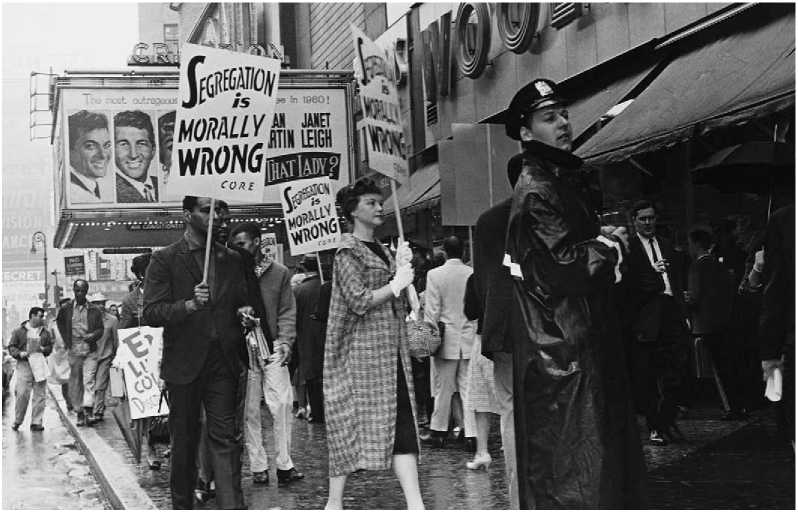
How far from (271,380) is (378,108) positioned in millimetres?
2255

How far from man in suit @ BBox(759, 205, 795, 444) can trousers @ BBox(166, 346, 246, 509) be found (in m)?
3.16

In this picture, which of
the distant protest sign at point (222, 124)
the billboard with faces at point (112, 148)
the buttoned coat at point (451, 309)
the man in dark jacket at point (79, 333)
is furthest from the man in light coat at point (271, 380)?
the billboard with faces at point (112, 148)

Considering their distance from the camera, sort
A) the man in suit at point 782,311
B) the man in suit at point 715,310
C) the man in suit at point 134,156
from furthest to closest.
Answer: the man in suit at point 134,156 < the man in suit at point 715,310 < the man in suit at point 782,311

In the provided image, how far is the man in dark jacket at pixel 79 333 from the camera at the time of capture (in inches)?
695

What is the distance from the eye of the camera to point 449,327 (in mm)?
11414

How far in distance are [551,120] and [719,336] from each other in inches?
276

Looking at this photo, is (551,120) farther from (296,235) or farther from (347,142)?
(347,142)

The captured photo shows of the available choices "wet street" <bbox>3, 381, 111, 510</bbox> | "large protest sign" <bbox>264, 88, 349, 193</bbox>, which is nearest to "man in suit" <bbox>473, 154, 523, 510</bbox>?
"wet street" <bbox>3, 381, 111, 510</bbox>

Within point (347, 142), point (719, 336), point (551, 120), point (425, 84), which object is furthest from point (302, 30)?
point (551, 120)

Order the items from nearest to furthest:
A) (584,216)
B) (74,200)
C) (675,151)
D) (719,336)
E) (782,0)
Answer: (584,216)
(782,0)
(719,336)
(675,151)
(74,200)

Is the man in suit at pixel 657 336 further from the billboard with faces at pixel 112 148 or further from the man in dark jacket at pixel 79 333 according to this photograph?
the billboard with faces at pixel 112 148

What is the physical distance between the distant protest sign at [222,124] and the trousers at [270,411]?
1.87 m

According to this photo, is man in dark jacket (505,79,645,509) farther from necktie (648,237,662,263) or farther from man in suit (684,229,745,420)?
man in suit (684,229,745,420)

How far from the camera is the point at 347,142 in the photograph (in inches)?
1055
